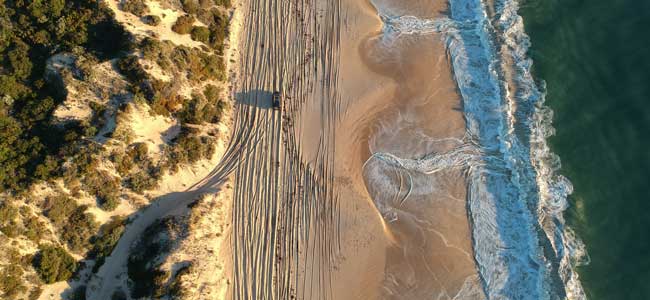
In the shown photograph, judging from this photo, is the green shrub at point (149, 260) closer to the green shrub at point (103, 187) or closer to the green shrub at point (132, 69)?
the green shrub at point (103, 187)

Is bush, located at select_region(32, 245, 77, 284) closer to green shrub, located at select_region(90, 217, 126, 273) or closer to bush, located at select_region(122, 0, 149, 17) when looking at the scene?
green shrub, located at select_region(90, 217, 126, 273)

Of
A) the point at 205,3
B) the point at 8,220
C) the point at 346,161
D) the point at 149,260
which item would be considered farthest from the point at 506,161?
the point at 8,220

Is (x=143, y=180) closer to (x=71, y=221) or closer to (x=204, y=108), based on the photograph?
(x=71, y=221)

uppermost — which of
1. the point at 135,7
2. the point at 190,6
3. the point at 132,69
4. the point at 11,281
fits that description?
the point at 190,6

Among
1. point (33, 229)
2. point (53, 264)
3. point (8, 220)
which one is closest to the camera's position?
point (8, 220)

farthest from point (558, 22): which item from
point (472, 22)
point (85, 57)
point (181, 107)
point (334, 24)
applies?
point (85, 57)
